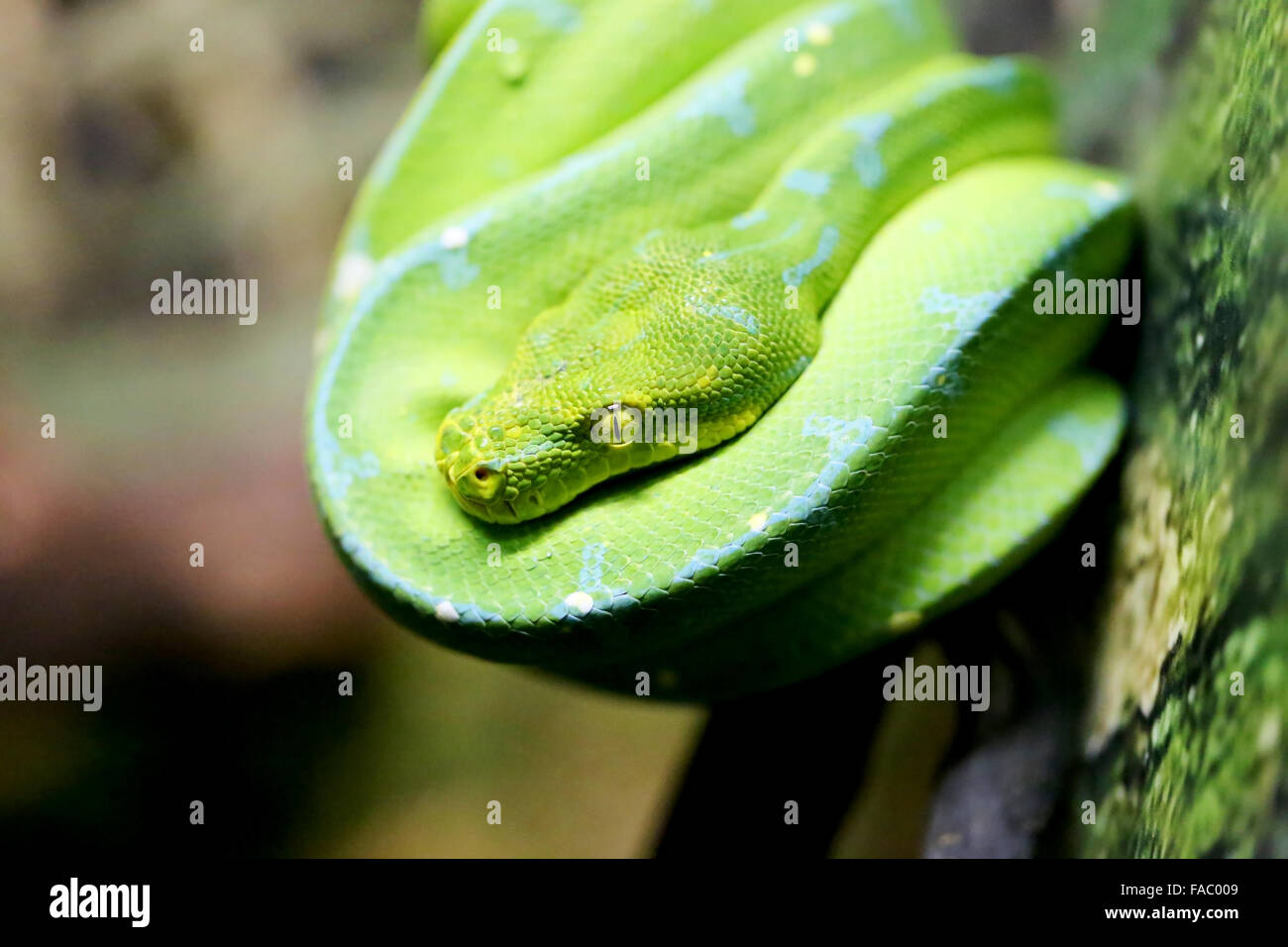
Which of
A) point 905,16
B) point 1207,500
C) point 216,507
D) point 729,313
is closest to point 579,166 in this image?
point 729,313

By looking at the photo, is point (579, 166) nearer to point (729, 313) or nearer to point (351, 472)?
point (729, 313)

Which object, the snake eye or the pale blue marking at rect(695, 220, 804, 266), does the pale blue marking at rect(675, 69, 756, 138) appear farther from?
the snake eye

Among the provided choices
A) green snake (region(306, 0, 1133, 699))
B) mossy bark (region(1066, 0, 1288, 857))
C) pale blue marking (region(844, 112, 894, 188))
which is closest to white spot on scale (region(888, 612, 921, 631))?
green snake (region(306, 0, 1133, 699))

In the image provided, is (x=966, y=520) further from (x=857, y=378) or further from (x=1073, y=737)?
(x=1073, y=737)

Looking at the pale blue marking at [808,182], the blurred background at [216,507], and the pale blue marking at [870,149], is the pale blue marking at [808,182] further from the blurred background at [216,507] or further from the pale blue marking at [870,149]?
the blurred background at [216,507]

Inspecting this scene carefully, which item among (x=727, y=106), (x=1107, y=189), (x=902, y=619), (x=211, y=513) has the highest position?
(x=727, y=106)
